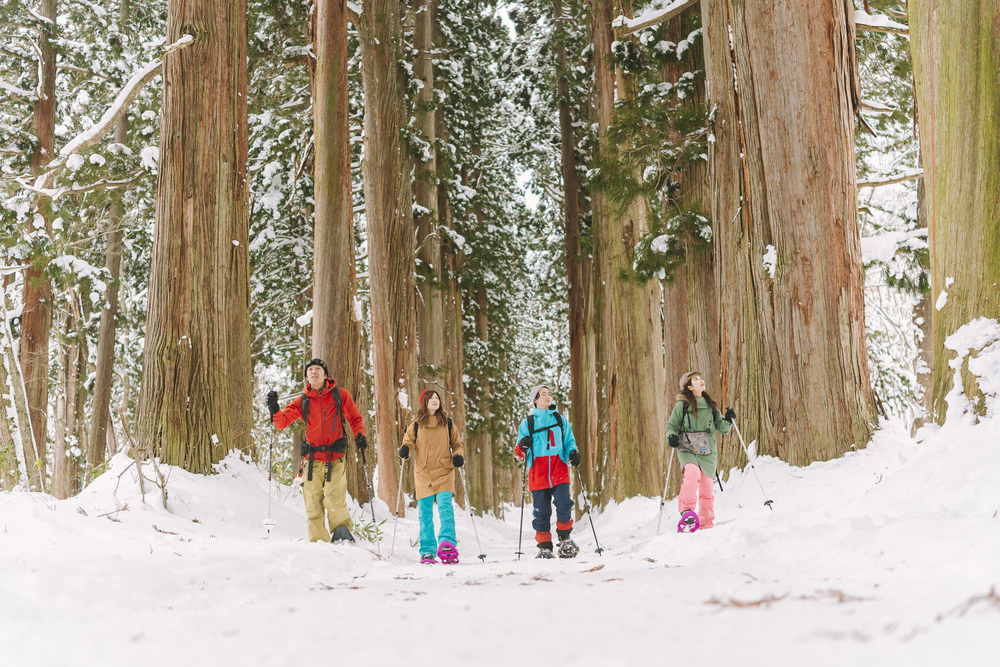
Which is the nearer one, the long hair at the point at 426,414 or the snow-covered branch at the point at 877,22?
the long hair at the point at 426,414

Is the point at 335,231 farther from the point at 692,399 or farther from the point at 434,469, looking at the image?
the point at 692,399

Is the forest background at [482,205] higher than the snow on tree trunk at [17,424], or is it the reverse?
the forest background at [482,205]

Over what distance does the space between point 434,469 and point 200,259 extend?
334cm

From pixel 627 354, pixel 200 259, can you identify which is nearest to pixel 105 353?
pixel 200 259

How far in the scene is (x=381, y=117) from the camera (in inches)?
493

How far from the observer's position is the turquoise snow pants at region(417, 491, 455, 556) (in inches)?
267

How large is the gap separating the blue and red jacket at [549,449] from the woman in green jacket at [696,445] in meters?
1.03

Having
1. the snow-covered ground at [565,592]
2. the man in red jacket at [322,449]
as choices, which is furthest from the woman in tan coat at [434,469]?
the snow-covered ground at [565,592]

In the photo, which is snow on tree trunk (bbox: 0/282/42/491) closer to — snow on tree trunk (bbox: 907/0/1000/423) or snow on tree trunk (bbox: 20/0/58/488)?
snow on tree trunk (bbox: 20/0/58/488)

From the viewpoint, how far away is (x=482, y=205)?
20.1 meters

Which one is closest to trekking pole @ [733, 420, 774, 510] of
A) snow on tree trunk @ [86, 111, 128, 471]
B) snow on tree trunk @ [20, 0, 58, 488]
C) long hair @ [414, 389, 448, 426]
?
long hair @ [414, 389, 448, 426]

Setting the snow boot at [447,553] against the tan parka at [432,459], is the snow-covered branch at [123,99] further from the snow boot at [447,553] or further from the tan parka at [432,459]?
the snow boot at [447,553]

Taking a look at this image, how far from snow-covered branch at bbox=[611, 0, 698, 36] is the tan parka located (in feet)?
20.7

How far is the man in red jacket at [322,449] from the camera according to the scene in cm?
661
